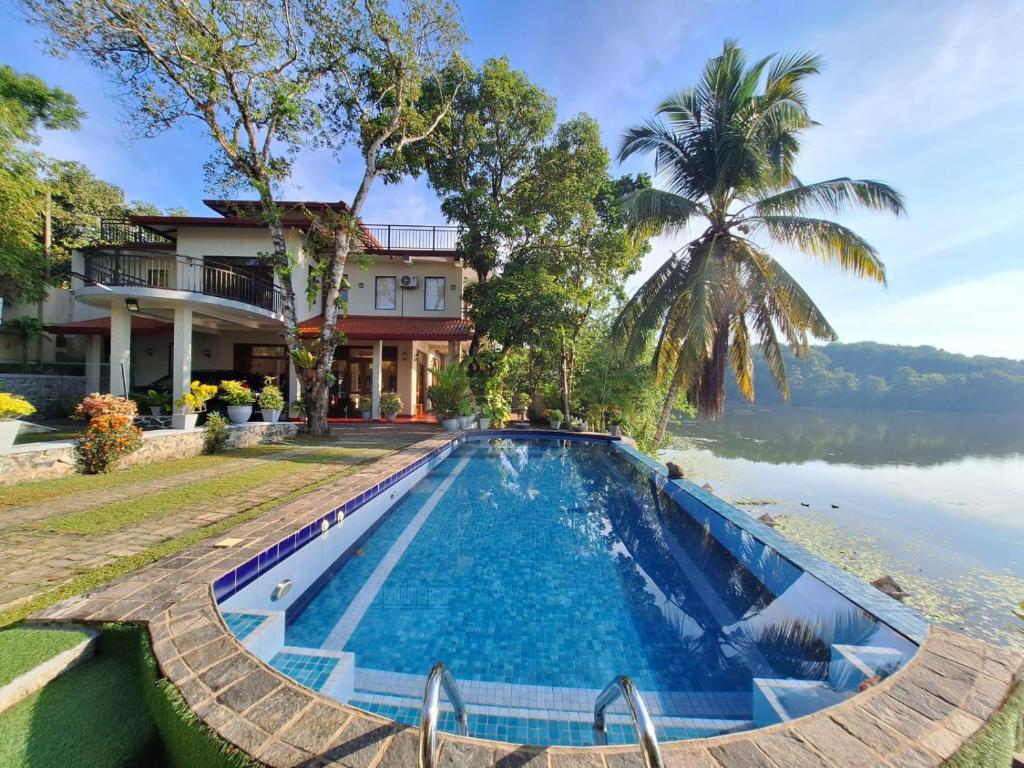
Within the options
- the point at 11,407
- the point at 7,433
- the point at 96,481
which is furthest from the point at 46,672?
the point at 7,433

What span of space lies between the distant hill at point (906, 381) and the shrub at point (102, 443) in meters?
52.4

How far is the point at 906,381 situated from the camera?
50.2 m

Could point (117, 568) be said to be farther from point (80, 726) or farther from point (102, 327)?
point (102, 327)

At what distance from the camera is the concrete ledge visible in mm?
1682

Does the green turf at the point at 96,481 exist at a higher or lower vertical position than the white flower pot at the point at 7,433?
lower

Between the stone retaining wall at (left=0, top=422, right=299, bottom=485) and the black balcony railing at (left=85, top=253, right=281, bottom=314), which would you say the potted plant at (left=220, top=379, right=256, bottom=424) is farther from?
the black balcony railing at (left=85, top=253, right=281, bottom=314)

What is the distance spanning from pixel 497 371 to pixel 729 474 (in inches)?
377

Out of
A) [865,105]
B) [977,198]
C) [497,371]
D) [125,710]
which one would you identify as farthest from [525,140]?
[125,710]

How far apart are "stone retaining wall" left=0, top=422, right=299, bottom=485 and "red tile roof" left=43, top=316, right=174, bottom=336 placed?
280 inches

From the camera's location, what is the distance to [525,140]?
47.6ft

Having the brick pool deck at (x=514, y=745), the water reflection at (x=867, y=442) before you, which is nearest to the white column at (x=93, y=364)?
the brick pool deck at (x=514, y=745)

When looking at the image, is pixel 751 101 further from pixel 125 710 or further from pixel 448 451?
pixel 125 710

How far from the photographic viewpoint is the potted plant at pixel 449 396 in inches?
513

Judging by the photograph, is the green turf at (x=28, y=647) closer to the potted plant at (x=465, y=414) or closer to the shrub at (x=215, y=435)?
→ the shrub at (x=215, y=435)
